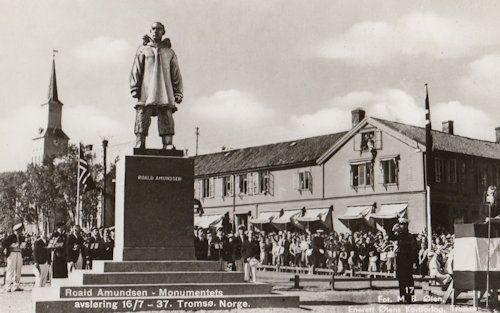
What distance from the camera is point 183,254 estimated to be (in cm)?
1266

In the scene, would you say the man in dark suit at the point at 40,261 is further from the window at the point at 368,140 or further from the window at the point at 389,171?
the window at the point at 368,140

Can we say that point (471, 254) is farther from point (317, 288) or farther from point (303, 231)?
point (303, 231)

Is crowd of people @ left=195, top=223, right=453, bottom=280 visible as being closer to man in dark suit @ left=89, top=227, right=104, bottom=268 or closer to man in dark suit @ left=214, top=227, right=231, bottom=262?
man in dark suit @ left=214, top=227, right=231, bottom=262

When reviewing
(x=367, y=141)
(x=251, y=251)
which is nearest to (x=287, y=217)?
(x=367, y=141)

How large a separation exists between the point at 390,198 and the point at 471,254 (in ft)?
88.3

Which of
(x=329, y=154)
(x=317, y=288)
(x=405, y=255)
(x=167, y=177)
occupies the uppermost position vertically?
Answer: (x=329, y=154)

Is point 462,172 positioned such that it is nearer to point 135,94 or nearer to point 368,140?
point 368,140

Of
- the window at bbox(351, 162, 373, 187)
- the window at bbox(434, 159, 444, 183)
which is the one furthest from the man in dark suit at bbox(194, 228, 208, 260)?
the window at bbox(351, 162, 373, 187)

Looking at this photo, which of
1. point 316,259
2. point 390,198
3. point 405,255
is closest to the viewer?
point 405,255

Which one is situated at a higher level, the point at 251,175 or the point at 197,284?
the point at 251,175

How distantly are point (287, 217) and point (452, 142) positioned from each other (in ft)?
39.1

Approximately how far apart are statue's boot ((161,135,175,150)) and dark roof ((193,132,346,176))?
30.4 m

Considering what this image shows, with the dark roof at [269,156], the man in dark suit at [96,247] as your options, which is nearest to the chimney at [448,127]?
the dark roof at [269,156]

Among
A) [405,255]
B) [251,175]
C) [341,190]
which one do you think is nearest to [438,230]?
[341,190]
